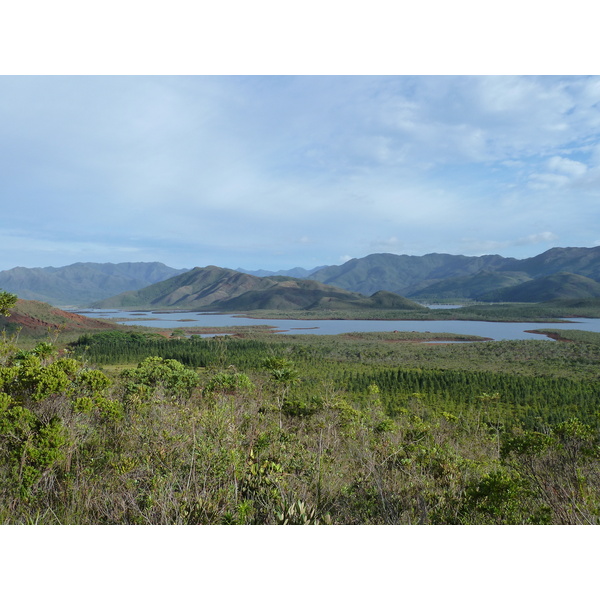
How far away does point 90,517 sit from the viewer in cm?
461

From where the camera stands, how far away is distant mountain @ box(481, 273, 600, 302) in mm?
168250

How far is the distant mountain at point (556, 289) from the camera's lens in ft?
552

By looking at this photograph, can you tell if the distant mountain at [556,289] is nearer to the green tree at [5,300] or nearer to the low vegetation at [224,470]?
the low vegetation at [224,470]

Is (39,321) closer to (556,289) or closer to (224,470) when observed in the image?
(224,470)

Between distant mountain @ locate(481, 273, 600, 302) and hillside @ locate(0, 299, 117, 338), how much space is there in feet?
556

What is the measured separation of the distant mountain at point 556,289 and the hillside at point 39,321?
556 feet

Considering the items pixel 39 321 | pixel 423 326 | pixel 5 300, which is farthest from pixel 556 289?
pixel 5 300

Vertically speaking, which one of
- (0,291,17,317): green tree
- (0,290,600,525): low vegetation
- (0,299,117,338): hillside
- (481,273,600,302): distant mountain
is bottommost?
(0,299,117,338): hillside

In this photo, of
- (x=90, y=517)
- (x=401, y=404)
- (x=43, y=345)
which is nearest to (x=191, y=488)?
(x=90, y=517)

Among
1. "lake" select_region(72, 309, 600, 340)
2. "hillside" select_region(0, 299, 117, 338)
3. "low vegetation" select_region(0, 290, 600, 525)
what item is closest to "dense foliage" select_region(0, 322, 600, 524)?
"low vegetation" select_region(0, 290, 600, 525)

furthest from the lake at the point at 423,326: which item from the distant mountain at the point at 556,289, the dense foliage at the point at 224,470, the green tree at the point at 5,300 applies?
the distant mountain at the point at 556,289

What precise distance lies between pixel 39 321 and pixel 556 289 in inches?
7686

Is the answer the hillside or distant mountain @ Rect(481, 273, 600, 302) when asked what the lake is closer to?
the hillside

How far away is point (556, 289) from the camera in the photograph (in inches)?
6875
